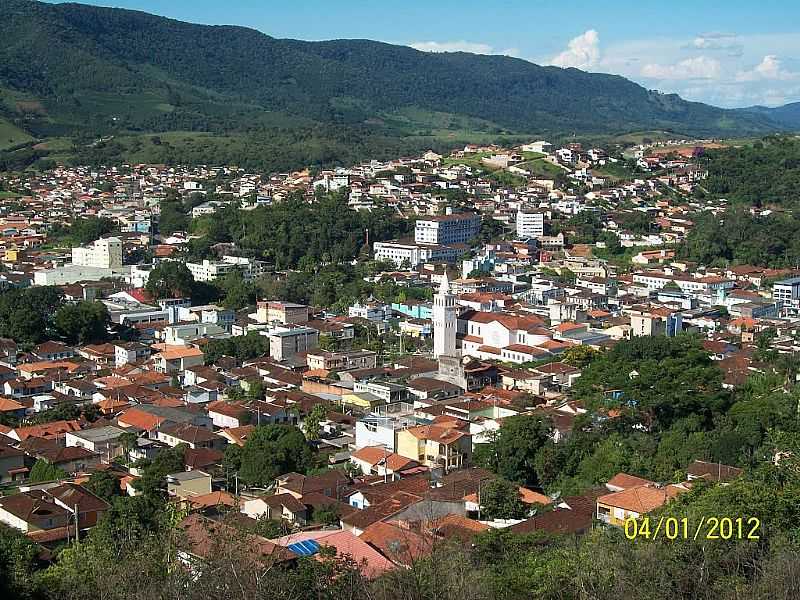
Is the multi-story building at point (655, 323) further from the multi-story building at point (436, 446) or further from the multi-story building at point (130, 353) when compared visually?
the multi-story building at point (130, 353)

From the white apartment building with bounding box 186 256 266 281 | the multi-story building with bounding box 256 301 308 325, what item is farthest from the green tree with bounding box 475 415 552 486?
the white apartment building with bounding box 186 256 266 281

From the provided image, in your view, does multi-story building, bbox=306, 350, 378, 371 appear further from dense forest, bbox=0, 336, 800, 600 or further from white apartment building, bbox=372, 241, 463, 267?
white apartment building, bbox=372, 241, 463, 267

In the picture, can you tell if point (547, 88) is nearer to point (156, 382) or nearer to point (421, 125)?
point (421, 125)

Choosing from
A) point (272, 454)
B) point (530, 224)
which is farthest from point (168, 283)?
point (530, 224)

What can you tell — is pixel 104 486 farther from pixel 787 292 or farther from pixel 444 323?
pixel 787 292

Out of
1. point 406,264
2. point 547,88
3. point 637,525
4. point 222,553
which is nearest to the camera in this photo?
point 222,553

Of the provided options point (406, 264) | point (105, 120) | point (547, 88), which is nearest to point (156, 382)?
point (406, 264)
